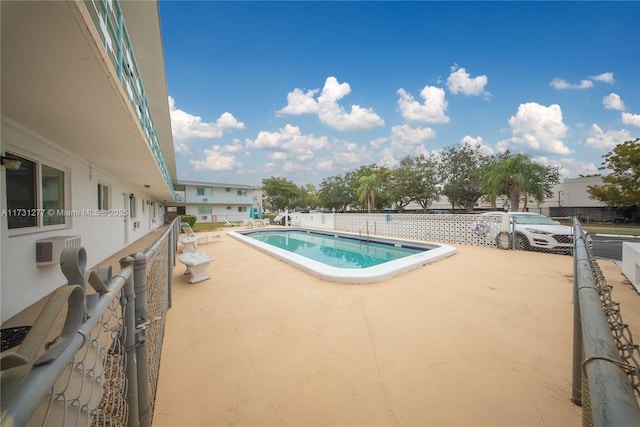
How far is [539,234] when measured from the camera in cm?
831

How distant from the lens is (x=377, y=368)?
251 cm

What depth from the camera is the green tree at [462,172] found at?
83.9 ft

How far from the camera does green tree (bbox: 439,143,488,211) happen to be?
25.6 m

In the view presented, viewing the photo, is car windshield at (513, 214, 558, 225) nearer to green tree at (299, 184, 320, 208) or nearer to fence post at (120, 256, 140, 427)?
fence post at (120, 256, 140, 427)

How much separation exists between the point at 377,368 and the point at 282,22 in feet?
53.2

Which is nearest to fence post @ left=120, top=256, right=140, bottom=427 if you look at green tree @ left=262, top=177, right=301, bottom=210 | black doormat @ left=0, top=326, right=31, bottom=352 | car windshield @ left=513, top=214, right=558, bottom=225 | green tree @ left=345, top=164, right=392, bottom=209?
Answer: black doormat @ left=0, top=326, right=31, bottom=352

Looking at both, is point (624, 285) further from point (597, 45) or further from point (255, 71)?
point (255, 71)

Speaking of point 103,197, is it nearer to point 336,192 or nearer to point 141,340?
point 141,340

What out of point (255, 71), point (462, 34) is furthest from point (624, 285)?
point (255, 71)

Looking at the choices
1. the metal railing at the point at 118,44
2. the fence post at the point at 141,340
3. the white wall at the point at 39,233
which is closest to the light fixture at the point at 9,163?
the white wall at the point at 39,233

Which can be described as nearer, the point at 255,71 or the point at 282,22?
the point at 282,22

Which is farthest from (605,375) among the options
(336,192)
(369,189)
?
(336,192)

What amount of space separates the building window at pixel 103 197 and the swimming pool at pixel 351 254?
491 cm

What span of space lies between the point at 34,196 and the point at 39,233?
652 mm
